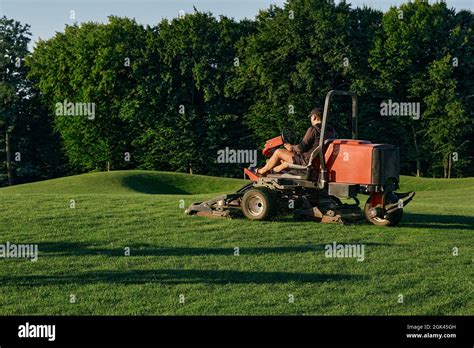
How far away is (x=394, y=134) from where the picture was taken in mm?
52812

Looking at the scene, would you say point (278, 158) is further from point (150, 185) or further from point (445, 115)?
point (445, 115)

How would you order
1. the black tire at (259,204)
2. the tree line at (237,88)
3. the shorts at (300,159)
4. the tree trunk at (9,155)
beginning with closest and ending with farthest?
1. the black tire at (259,204)
2. the shorts at (300,159)
3. the tree line at (237,88)
4. the tree trunk at (9,155)

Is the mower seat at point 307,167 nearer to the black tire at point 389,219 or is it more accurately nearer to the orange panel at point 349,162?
the orange panel at point 349,162

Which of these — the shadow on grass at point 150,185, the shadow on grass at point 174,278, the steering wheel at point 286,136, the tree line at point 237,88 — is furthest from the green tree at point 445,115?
the shadow on grass at point 174,278

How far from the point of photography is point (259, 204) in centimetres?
1446

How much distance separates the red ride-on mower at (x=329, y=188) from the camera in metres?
13.3

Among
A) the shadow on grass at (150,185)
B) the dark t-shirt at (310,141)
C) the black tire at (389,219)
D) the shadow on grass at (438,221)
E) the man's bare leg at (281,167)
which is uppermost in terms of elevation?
the dark t-shirt at (310,141)

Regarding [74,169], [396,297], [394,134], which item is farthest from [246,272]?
[74,169]

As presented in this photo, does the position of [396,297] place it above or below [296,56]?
below

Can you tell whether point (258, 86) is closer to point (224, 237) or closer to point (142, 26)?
point (142, 26)

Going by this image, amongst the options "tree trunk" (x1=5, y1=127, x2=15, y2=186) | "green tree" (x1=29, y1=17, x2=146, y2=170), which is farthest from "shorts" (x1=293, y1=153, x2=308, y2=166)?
"tree trunk" (x1=5, y1=127, x2=15, y2=186)

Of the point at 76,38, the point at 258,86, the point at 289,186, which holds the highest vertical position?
the point at 76,38

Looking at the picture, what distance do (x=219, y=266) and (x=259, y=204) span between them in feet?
14.1
